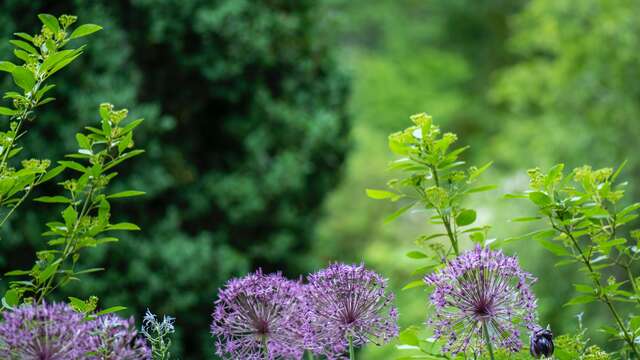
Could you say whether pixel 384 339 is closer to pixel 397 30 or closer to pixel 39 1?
pixel 39 1

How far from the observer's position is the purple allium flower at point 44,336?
4.27ft

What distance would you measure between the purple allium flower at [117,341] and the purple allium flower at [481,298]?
22.0 inches

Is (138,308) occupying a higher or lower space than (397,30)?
lower


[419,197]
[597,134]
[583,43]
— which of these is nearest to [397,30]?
[583,43]

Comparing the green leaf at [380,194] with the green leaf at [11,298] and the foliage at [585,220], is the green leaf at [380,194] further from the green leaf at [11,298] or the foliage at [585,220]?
the green leaf at [11,298]

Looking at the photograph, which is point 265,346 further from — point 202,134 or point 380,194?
point 202,134

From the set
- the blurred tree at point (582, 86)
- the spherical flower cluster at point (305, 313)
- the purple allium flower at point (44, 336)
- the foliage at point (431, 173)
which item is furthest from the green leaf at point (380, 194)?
the blurred tree at point (582, 86)

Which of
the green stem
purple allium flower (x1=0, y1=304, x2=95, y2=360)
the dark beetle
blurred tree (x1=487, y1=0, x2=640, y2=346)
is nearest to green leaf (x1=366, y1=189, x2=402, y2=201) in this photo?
the green stem

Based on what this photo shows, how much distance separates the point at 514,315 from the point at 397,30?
19227mm

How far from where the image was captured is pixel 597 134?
12.6 metres

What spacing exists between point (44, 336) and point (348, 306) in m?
0.59

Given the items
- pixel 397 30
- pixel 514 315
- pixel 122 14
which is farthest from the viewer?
pixel 397 30

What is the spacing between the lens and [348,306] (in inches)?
62.9

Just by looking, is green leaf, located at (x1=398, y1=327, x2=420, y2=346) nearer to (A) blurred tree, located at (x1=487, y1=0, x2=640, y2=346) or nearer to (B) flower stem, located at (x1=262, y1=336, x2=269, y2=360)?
(B) flower stem, located at (x1=262, y1=336, x2=269, y2=360)
